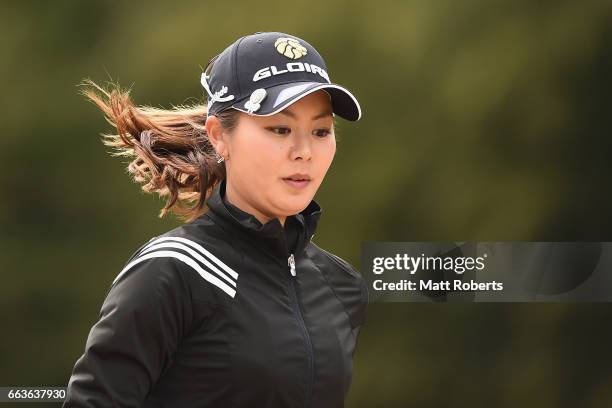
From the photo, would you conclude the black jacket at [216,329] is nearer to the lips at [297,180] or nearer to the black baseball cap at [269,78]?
the lips at [297,180]

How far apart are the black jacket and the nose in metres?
0.12

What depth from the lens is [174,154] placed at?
5.59ft

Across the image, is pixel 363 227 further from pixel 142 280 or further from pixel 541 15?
pixel 142 280

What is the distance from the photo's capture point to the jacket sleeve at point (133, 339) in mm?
1295

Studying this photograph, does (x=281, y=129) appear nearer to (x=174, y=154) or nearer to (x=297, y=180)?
(x=297, y=180)

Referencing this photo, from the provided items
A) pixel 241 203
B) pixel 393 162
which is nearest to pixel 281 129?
pixel 241 203

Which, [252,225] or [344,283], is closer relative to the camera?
[252,225]

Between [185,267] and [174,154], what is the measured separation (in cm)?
38

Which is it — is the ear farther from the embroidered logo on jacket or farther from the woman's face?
the embroidered logo on jacket

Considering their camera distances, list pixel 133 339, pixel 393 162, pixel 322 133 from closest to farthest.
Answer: pixel 133 339
pixel 322 133
pixel 393 162

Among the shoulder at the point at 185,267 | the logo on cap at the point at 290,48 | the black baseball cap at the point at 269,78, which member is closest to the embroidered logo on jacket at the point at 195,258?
the shoulder at the point at 185,267

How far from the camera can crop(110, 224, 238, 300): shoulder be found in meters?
1.35

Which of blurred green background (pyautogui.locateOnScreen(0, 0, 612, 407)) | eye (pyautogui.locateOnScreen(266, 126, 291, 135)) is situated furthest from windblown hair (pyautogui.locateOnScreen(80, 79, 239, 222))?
blurred green background (pyautogui.locateOnScreen(0, 0, 612, 407))

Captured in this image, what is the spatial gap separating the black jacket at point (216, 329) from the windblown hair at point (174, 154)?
3.6 inches
